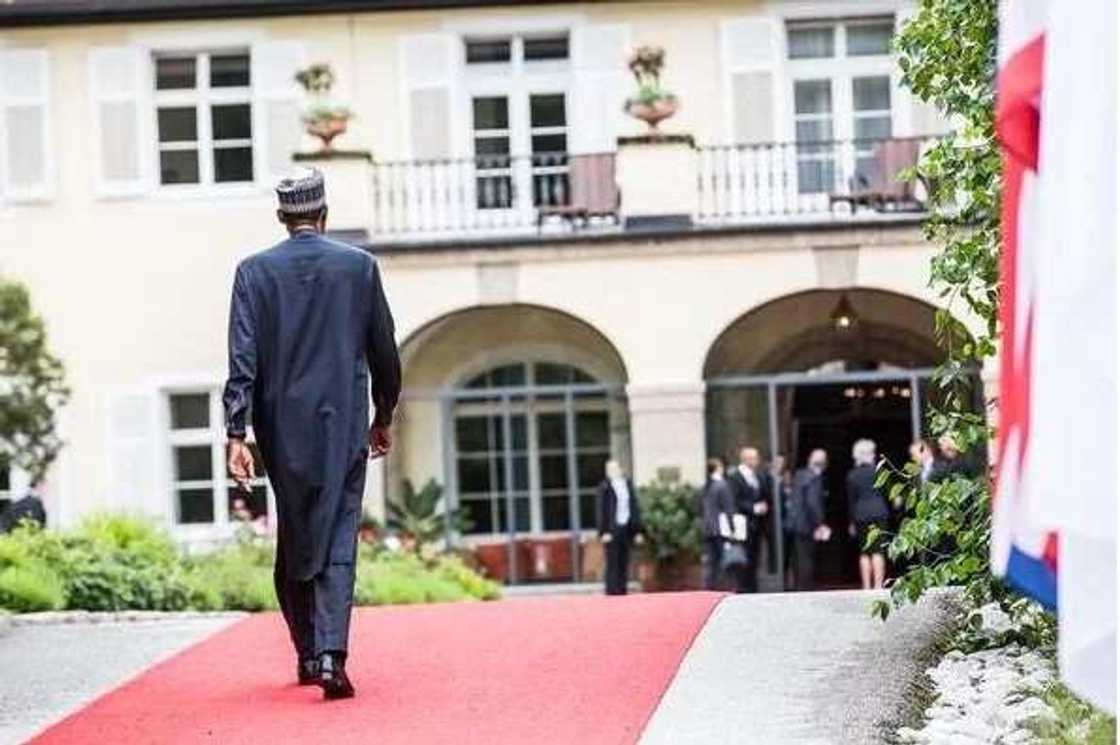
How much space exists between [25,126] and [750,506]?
928 centimetres

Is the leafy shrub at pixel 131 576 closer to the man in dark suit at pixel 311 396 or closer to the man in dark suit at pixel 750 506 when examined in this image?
the man in dark suit at pixel 750 506

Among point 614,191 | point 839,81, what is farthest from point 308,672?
point 839,81

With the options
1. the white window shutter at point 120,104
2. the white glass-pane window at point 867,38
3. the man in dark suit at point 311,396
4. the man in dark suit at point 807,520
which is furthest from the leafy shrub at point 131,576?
the white glass-pane window at point 867,38

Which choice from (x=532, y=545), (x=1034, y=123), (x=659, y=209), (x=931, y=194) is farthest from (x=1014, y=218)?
(x=532, y=545)

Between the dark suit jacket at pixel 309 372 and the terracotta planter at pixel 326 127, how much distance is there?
1788 centimetres

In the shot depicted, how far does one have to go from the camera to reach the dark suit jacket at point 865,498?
21312 millimetres

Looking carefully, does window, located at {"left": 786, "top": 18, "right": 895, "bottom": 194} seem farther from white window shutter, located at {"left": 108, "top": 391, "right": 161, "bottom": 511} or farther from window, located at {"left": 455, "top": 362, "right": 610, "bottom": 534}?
white window shutter, located at {"left": 108, "top": 391, "right": 161, "bottom": 511}

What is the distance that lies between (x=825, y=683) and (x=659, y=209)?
1861 centimetres

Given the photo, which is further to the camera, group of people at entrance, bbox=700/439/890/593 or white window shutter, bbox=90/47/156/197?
white window shutter, bbox=90/47/156/197

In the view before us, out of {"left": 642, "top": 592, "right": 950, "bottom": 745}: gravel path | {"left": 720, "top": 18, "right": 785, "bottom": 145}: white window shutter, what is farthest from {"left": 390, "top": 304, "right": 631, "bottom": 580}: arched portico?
{"left": 642, "top": 592, "right": 950, "bottom": 745}: gravel path

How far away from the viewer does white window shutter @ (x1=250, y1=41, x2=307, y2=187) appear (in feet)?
89.9

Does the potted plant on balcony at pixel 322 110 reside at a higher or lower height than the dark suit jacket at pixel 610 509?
higher

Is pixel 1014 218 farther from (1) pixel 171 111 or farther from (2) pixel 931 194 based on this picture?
(1) pixel 171 111

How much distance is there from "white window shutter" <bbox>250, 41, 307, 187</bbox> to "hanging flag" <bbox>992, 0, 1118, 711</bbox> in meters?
24.2
